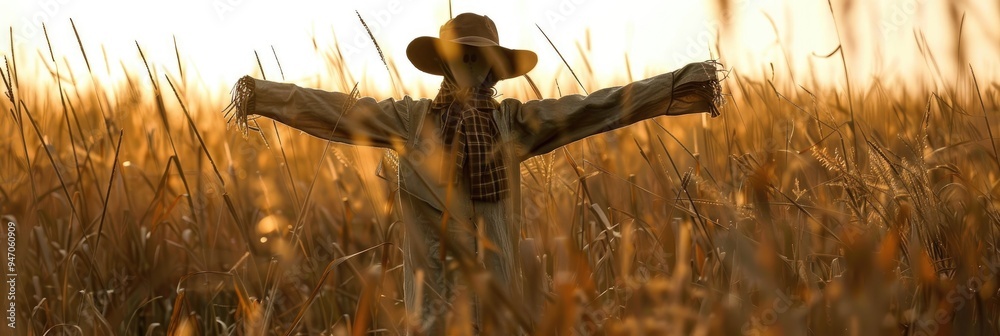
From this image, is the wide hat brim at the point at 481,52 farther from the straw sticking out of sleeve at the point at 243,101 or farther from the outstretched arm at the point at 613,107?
the straw sticking out of sleeve at the point at 243,101

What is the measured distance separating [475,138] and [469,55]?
140 mm

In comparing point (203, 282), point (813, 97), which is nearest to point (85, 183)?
point (203, 282)

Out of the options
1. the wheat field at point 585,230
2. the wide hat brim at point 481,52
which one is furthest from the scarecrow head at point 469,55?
the wheat field at point 585,230

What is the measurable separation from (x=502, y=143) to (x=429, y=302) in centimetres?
27

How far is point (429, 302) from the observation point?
1437mm

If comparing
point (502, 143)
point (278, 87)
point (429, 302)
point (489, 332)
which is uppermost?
point (278, 87)

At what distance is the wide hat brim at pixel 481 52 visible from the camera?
57.1 inches

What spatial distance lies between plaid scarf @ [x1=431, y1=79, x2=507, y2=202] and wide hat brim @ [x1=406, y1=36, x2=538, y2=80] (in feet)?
0.19

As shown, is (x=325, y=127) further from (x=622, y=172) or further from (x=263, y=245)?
(x=622, y=172)

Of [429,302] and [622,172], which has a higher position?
[622,172]

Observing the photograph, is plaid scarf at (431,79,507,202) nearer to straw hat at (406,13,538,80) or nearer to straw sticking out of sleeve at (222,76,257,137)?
straw hat at (406,13,538,80)

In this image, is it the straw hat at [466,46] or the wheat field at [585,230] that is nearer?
the wheat field at [585,230]

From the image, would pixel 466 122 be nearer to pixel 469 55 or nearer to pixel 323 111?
pixel 469 55

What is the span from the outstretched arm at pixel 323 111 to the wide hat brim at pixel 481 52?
0.28 feet
